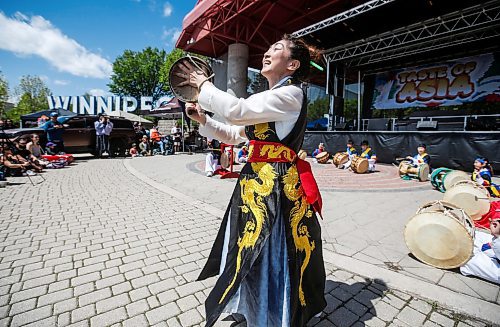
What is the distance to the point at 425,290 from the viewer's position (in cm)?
232

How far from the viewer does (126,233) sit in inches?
142

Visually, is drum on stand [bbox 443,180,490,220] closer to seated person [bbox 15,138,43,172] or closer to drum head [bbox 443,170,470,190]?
drum head [bbox 443,170,470,190]

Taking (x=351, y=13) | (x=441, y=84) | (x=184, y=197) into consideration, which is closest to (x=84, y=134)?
(x=184, y=197)

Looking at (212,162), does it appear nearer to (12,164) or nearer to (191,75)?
(12,164)

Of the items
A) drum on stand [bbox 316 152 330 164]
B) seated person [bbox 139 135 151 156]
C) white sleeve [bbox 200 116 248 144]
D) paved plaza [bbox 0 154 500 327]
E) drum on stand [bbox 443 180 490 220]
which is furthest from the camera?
seated person [bbox 139 135 151 156]

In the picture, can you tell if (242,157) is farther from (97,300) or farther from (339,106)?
(97,300)

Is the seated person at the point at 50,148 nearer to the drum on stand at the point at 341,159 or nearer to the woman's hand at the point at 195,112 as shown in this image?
the drum on stand at the point at 341,159

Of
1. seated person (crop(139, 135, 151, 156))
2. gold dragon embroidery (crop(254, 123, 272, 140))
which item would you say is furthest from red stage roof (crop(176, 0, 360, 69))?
gold dragon embroidery (crop(254, 123, 272, 140))

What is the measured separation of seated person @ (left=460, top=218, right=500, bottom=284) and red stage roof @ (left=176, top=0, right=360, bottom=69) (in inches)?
423

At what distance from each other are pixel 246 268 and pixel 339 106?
14.5 metres

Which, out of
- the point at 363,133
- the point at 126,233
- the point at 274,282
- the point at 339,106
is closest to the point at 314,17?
the point at 339,106

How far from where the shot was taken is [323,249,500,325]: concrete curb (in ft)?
6.73

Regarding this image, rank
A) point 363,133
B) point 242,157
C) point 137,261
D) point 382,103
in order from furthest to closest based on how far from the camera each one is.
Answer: point 382,103, point 363,133, point 242,157, point 137,261

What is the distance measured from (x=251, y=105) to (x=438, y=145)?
10754 mm
